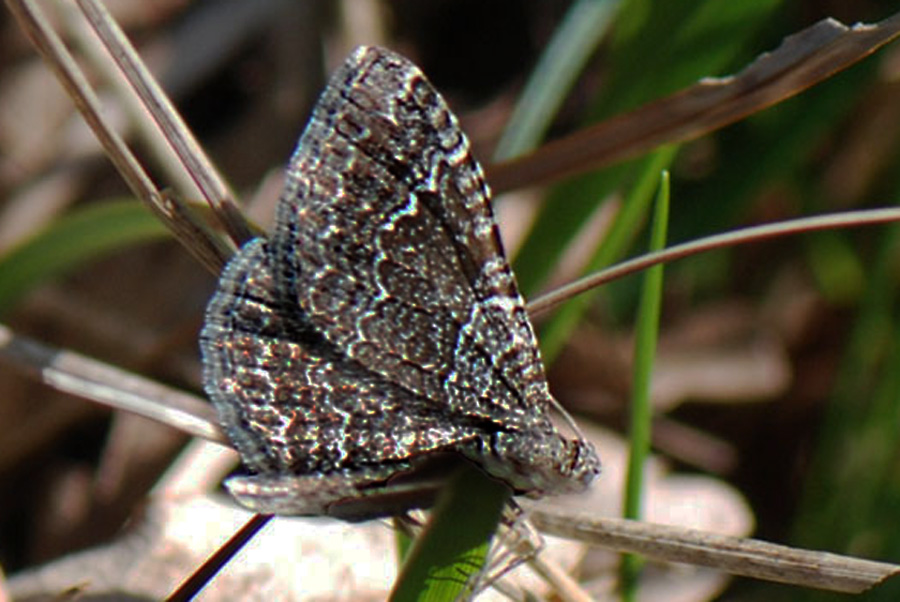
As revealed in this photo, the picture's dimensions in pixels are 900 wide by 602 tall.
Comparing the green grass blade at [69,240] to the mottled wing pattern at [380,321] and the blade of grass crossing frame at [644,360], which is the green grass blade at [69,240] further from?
the blade of grass crossing frame at [644,360]

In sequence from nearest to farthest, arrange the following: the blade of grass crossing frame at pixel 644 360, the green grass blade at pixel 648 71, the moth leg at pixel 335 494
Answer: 1. the moth leg at pixel 335 494
2. the blade of grass crossing frame at pixel 644 360
3. the green grass blade at pixel 648 71

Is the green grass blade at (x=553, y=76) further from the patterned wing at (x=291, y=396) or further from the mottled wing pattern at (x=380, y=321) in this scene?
the patterned wing at (x=291, y=396)

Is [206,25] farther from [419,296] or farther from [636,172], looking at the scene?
[419,296]

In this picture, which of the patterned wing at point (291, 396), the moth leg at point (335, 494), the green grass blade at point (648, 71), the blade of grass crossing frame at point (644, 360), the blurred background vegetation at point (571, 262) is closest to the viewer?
the moth leg at point (335, 494)

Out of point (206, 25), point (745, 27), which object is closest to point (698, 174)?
point (745, 27)

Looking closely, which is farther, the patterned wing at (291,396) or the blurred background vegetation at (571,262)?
the blurred background vegetation at (571,262)

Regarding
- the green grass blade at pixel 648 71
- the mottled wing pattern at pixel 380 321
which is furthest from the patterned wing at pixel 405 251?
the green grass blade at pixel 648 71

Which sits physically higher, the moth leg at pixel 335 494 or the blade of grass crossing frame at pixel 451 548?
the moth leg at pixel 335 494
